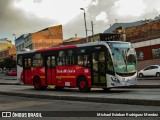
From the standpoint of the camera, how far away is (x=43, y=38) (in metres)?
106

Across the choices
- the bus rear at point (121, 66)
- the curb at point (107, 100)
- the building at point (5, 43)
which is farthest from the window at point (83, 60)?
the building at point (5, 43)

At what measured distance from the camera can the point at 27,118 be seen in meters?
11.9

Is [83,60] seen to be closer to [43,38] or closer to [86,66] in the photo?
[86,66]

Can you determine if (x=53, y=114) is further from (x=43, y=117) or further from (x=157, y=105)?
(x=157, y=105)

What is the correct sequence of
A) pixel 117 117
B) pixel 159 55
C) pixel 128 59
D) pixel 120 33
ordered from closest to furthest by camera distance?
pixel 117 117
pixel 128 59
pixel 159 55
pixel 120 33

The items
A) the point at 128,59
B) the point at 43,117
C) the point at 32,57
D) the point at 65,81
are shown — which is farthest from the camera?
the point at 32,57

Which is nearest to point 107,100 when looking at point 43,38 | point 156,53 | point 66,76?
point 66,76

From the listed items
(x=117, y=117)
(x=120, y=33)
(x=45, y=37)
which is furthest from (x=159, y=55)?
(x=45, y=37)

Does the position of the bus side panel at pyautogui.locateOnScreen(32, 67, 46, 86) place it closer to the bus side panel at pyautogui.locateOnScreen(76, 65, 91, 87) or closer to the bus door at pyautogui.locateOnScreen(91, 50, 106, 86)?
the bus side panel at pyautogui.locateOnScreen(76, 65, 91, 87)

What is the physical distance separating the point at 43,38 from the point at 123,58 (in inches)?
3378

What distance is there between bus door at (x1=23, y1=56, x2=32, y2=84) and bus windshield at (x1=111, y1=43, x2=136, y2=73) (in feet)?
28.9

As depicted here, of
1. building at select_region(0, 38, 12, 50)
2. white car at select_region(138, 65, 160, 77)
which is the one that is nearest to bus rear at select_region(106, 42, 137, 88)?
white car at select_region(138, 65, 160, 77)

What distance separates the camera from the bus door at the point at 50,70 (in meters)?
25.9

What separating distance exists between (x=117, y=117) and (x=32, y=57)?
17.6 m
